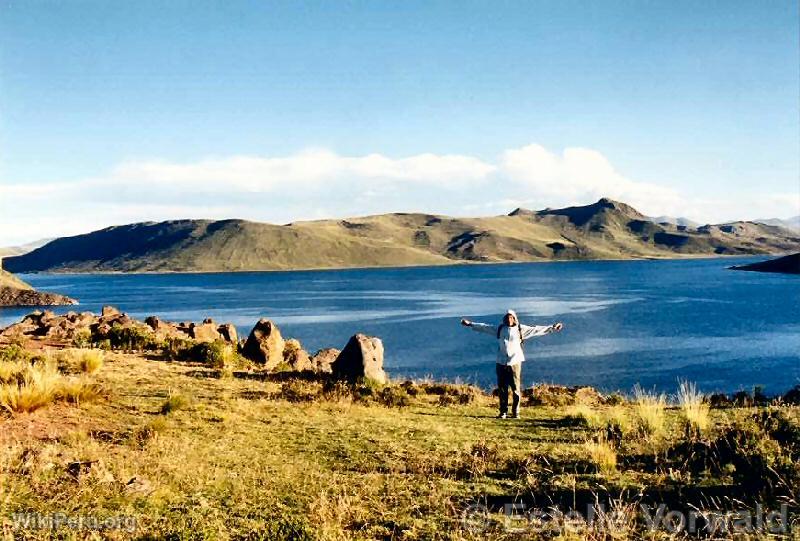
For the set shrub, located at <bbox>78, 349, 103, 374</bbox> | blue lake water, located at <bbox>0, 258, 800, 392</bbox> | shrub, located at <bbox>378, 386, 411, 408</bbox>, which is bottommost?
blue lake water, located at <bbox>0, 258, 800, 392</bbox>

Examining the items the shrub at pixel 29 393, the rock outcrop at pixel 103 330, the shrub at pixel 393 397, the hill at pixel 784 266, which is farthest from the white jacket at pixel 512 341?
the hill at pixel 784 266

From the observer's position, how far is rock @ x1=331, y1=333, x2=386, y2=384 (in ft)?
57.5

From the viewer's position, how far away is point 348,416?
12594mm

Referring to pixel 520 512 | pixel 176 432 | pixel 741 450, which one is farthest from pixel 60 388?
pixel 741 450

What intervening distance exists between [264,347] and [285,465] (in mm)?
13406

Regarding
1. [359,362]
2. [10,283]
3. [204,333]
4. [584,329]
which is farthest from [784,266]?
[10,283]

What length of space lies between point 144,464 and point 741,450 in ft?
27.1

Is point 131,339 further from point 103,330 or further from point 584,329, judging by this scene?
point 584,329

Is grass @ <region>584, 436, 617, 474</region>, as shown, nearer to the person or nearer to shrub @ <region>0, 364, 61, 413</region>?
the person

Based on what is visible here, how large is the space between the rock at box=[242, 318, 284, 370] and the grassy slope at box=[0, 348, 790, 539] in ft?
26.1

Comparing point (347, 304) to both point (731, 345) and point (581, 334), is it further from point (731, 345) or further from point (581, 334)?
point (731, 345)

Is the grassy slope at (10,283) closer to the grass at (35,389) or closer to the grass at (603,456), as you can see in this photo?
the grass at (35,389)

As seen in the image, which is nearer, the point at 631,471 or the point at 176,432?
the point at 631,471

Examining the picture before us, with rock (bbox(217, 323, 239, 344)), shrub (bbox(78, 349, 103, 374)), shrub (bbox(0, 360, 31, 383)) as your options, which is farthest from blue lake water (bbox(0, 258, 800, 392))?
shrub (bbox(0, 360, 31, 383))
